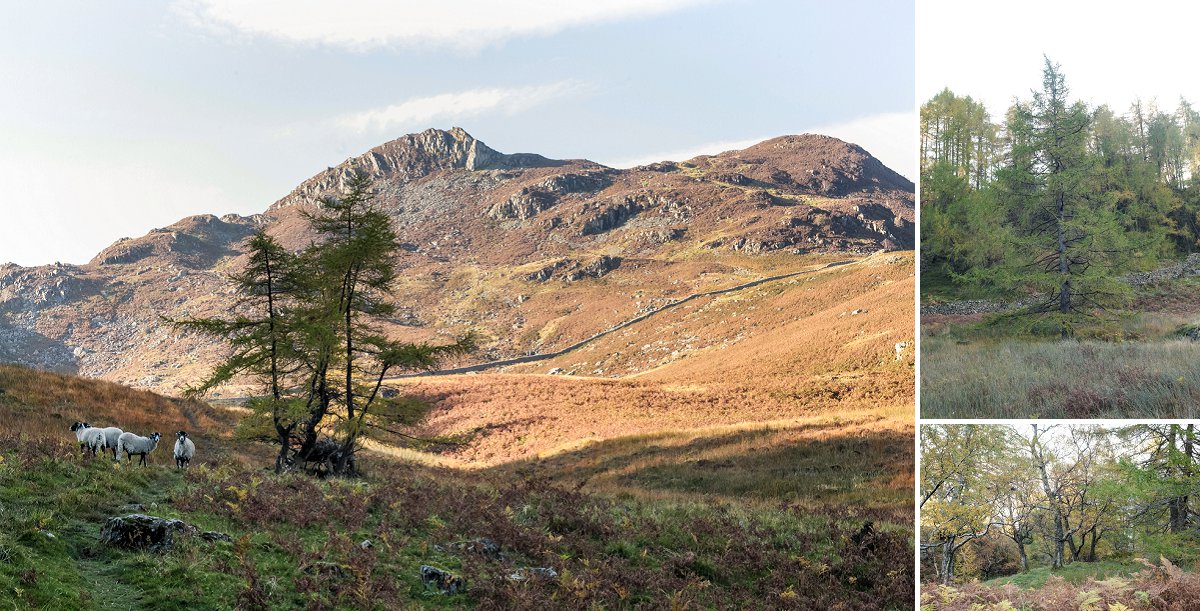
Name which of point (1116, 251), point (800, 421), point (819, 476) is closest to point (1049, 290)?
point (1116, 251)

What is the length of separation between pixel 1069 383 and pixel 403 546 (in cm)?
819

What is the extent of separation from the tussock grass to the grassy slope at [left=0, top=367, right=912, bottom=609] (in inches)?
177

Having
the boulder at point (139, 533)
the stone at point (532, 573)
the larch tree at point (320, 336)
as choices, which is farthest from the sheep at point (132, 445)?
the stone at point (532, 573)

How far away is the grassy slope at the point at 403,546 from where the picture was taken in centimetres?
693

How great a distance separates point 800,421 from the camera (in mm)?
28953

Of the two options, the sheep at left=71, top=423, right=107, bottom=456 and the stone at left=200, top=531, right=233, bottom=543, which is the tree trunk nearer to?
the stone at left=200, top=531, right=233, bottom=543

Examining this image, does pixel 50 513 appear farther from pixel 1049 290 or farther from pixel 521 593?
pixel 1049 290

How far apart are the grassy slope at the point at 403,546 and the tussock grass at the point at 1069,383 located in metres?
4.49

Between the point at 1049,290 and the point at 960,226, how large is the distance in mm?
1655

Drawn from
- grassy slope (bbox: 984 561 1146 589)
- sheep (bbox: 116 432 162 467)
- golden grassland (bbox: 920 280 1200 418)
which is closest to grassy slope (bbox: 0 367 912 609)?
sheep (bbox: 116 432 162 467)

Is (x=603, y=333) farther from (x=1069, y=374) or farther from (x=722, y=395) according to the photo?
(x=1069, y=374)

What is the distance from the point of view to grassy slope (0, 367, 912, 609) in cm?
693

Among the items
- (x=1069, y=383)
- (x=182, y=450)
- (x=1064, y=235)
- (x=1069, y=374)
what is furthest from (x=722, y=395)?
(x=1069, y=383)

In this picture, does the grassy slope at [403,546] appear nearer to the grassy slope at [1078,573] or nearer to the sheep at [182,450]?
the sheep at [182,450]
